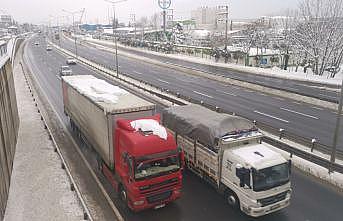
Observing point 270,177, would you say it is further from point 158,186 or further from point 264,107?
point 264,107

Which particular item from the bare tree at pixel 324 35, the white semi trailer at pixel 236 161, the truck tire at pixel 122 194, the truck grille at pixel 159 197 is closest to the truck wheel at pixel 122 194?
the truck tire at pixel 122 194

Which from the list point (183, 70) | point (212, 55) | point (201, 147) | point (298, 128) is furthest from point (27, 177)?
point (212, 55)

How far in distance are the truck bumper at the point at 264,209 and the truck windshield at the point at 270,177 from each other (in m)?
0.72

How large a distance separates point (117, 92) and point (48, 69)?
42.3m

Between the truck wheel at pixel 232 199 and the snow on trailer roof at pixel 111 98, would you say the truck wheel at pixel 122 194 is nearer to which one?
the snow on trailer roof at pixel 111 98

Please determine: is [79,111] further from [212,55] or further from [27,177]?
[212,55]

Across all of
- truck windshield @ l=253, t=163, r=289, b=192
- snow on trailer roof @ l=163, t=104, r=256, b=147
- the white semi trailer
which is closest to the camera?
truck windshield @ l=253, t=163, r=289, b=192

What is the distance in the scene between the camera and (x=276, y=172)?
11.3 m

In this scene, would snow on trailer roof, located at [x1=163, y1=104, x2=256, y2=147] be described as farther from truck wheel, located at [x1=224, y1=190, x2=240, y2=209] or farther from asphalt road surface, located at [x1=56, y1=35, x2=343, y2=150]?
asphalt road surface, located at [x1=56, y1=35, x2=343, y2=150]

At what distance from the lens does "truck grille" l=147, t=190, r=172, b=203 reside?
11539mm

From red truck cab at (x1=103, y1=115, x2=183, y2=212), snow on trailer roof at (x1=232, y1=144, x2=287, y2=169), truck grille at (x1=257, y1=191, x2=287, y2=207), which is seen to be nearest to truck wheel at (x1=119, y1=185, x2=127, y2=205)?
red truck cab at (x1=103, y1=115, x2=183, y2=212)

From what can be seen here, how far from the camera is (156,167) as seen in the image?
11.5 m

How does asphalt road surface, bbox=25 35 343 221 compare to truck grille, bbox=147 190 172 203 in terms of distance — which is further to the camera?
asphalt road surface, bbox=25 35 343 221

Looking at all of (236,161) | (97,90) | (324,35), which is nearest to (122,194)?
(236,161)
